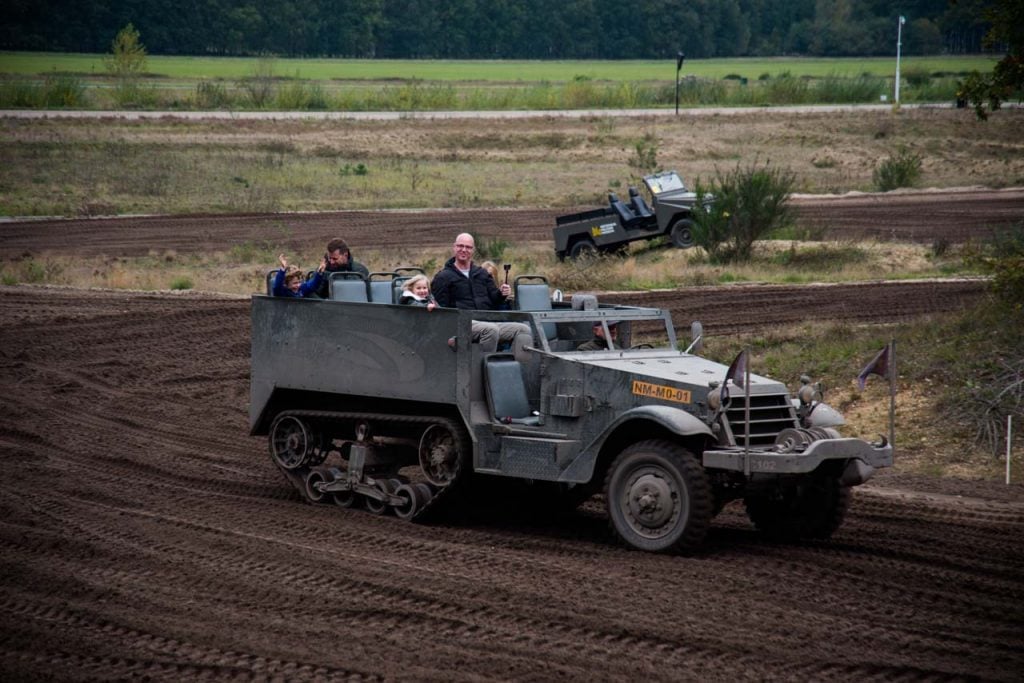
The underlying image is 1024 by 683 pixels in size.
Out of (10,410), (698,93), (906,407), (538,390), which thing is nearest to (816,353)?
(906,407)

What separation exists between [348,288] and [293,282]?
0.67 meters

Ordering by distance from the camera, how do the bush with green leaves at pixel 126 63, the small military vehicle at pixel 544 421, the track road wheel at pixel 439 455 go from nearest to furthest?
the small military vehicle at pixel 544 421
the track road wheel at pixel 439 455
the bush with green leaves at pixel 126 63

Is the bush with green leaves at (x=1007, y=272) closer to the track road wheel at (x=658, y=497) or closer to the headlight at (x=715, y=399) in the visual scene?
the headlight at (x=715, y=399)

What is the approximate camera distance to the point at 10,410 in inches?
674

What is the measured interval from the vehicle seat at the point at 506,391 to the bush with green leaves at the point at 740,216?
59.4ft

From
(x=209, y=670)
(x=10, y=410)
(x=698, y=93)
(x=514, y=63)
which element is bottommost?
(x=209, y=670)

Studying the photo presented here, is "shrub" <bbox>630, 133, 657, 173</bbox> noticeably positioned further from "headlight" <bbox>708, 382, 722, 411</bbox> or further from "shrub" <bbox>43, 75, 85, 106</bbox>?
"headlight" <bbox>708, 382, 722, 411</bbox>

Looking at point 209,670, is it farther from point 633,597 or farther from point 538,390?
point 538,390

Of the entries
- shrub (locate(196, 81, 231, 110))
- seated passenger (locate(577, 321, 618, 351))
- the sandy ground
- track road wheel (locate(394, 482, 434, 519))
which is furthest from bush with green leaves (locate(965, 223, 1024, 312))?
shrub (locate(196, 81, 231, 110))

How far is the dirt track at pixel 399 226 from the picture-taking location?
3356 centimetres

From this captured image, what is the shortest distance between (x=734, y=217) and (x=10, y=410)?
16.7 m

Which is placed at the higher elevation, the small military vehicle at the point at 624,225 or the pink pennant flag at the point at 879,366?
the small military vehicle at the point at 624,225

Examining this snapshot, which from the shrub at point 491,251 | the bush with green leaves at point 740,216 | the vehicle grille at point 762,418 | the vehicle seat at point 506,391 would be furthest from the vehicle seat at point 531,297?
the shrub at point 491,251

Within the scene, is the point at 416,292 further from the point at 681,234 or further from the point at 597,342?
the point at 681,234
